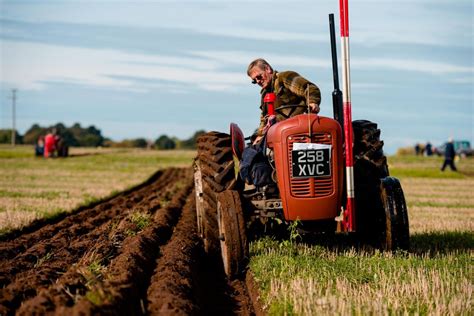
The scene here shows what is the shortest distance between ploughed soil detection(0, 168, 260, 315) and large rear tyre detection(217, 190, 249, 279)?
0.23 m

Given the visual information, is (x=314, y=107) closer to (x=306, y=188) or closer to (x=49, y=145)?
(x=306, y=188)

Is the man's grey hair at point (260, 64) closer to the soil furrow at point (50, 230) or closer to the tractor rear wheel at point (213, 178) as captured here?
the tractor rear wheel at point (213, 178)

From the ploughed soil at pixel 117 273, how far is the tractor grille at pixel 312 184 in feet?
3.68

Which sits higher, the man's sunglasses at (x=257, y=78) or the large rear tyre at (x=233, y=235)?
the man's sunglasses at (x=257, y=78)

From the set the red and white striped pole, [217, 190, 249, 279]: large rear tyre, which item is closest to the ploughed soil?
[217, 190, 249, 279]: large rear tyre

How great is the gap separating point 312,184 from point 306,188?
0.09 meters

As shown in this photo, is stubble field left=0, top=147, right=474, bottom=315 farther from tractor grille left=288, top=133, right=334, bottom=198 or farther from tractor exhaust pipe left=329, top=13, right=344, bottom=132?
tractor exhaust pipe left=329, top=13, right=344, bottom=132

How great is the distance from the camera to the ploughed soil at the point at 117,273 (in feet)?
17.9

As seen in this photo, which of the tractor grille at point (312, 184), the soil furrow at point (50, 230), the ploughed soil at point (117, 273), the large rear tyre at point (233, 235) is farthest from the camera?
the soil furrow at point (50, 230)

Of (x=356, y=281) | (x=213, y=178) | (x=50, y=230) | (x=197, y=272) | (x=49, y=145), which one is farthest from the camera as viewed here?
(x=49, y=145)

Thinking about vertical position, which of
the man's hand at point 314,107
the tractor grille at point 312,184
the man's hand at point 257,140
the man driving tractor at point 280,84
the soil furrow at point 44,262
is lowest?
the soil furrow at point 44,262

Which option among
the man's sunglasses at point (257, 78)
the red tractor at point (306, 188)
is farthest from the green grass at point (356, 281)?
the man's sunglasses at point (257, 78)

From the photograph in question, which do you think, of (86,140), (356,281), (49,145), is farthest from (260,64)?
(86,140)

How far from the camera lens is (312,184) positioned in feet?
25.2
